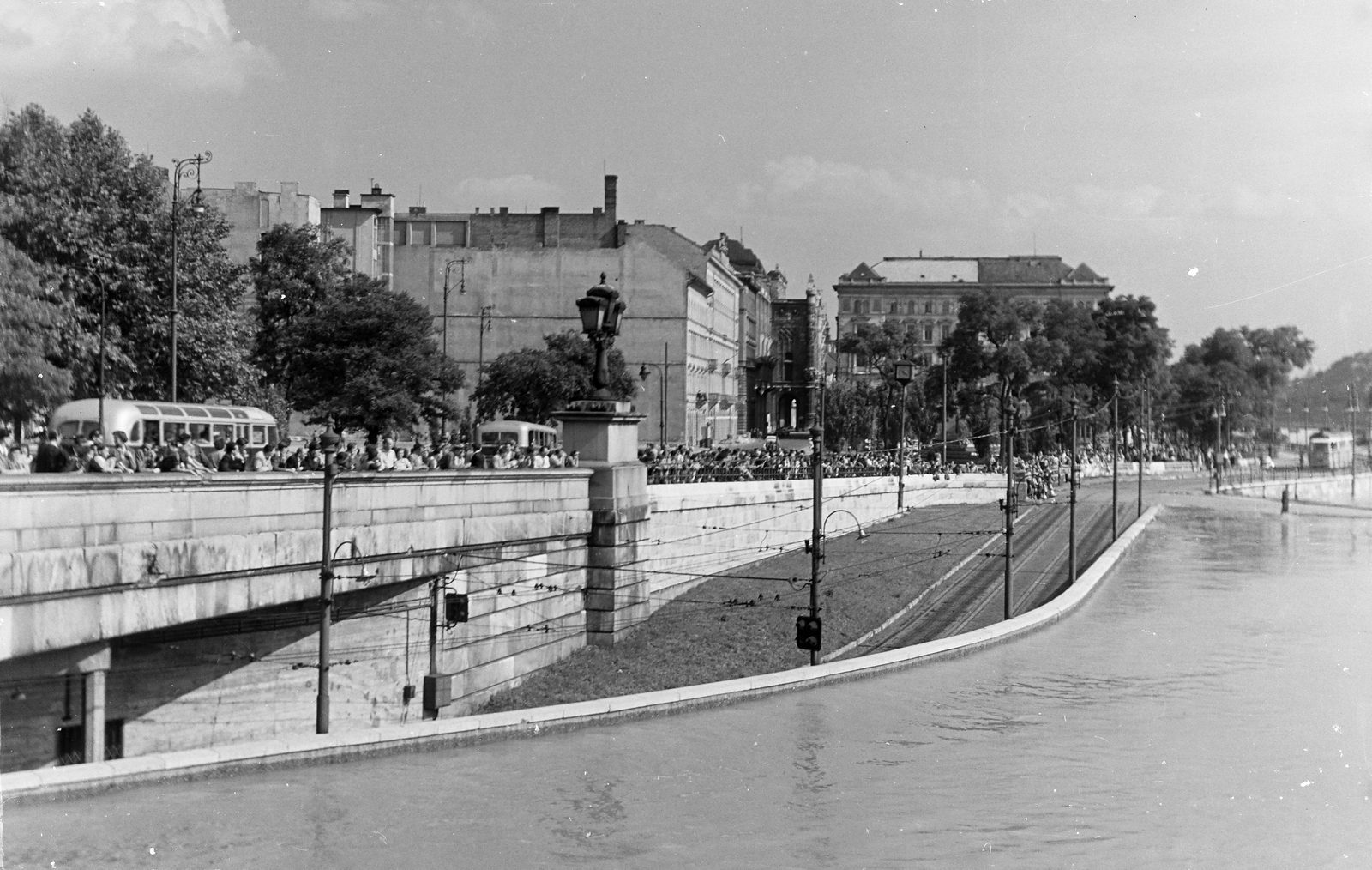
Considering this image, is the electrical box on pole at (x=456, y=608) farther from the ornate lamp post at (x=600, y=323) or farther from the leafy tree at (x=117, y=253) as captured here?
the leafy tree at (x=117, y=253)

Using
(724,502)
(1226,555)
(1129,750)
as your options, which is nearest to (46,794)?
(1129,750)

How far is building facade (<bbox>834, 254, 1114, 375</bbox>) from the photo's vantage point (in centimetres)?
17138

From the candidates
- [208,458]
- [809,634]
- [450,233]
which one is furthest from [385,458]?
[450,233]

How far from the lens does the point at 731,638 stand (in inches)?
1560

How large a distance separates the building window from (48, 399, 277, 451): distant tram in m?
47.9

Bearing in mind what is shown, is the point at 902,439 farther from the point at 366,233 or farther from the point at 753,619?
the point at 366,233

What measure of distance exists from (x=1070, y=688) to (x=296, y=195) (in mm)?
56907

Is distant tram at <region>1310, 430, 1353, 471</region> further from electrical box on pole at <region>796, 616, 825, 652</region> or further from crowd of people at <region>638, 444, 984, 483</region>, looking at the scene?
electrical box on pole at <region>796, 616, 825, 652</region>

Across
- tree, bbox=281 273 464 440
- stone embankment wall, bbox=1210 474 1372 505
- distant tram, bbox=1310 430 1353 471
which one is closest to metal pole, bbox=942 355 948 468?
stone embankment wall, bbox=1210 474 1372 505

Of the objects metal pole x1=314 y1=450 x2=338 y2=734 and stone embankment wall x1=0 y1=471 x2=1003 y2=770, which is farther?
metal pole x1=314 y1=450 x2=338 y2=734

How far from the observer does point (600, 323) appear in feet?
102

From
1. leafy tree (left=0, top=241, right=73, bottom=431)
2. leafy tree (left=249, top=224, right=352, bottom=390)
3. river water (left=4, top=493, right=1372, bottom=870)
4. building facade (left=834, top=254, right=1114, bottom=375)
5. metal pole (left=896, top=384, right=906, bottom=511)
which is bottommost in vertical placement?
river water (left=4, top=493, right=1372, bottom=870)

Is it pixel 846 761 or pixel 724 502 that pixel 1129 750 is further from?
pixel 724 502

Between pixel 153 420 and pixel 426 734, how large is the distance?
18986 millimetres
